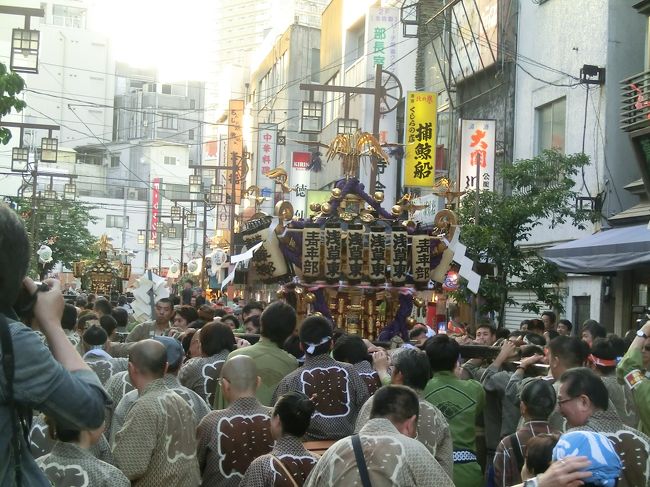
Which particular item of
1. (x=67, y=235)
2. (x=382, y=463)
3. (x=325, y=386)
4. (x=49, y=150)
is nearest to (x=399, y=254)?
(x=325, y=386)

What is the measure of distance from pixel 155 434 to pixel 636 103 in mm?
16232

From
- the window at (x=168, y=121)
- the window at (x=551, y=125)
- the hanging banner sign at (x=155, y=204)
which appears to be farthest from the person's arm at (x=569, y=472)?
the window at (x=168, y=121)

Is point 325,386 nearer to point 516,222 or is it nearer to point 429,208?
point 516,222

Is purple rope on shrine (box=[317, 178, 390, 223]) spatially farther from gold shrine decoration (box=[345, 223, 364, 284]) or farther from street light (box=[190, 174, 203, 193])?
street light (box=[190, 174, 203, 193])

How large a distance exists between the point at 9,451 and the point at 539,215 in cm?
1901

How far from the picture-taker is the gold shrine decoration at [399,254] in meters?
15.9

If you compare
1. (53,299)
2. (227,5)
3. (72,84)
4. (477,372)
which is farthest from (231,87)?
(53,299)

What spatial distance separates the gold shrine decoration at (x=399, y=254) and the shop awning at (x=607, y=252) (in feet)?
15.7

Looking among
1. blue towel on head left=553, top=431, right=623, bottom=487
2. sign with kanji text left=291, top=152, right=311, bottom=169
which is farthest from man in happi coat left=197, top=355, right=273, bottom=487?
sign with kanji text left=291, top=152, right=311, bottom=169

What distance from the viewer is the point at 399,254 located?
15.9 m

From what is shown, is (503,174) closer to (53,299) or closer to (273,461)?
(273,461)

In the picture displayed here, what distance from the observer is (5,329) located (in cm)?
326

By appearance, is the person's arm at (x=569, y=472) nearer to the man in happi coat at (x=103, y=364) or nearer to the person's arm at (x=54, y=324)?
the person's arm at (x=54, y=324)

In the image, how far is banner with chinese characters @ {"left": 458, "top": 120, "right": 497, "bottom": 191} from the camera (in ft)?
86.6
